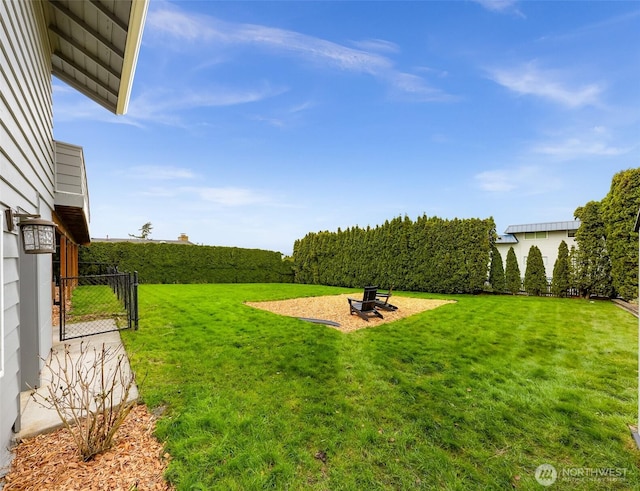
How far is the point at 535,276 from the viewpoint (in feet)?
45.2

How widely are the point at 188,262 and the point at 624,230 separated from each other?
22564 mm

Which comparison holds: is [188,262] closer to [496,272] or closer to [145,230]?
[496,272]

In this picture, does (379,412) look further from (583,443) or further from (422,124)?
(422,124)

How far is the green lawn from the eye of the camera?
7.38 feet

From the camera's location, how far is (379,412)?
10.2 ft

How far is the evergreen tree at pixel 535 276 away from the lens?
13672 millimetres

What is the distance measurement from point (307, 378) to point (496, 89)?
14548mm

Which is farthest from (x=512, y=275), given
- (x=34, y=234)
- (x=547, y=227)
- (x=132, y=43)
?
(x=34, y=234)

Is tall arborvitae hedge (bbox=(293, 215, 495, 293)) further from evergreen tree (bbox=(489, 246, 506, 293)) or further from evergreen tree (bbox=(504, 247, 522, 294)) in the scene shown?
evergreen tree (bbox=(504, 247, 522, 294))

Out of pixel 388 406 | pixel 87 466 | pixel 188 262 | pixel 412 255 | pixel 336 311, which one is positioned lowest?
pixel 336 311

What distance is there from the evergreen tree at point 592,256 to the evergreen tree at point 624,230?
2.31ft

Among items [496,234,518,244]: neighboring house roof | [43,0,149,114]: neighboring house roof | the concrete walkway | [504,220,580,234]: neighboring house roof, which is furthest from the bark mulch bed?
[504,220,580,234]: neighboring house roof

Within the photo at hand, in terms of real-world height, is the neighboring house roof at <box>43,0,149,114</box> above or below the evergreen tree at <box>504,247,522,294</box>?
above

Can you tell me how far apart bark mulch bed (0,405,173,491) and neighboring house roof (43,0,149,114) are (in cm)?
428
